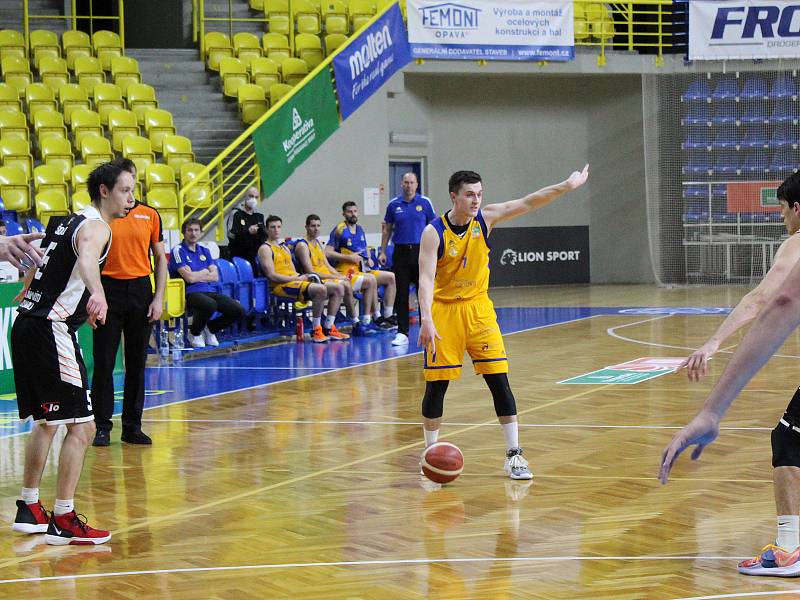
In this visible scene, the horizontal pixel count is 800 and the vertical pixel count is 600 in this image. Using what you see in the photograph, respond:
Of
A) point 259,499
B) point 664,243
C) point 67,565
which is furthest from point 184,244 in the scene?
point 664,243

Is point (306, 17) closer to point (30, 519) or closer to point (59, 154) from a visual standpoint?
point (59, 154)

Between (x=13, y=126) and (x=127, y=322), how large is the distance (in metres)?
8.62

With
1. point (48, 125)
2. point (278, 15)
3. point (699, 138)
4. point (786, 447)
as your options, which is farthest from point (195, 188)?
point (786, 447)

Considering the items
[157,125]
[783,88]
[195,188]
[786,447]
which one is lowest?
[786,447]

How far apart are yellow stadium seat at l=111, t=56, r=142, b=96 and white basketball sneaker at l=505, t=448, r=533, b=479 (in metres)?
12.6

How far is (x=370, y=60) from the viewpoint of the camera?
18484 mm

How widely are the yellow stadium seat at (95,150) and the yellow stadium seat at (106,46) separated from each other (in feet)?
8.77

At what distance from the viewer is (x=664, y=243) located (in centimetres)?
2233

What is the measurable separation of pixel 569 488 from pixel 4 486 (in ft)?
10.8

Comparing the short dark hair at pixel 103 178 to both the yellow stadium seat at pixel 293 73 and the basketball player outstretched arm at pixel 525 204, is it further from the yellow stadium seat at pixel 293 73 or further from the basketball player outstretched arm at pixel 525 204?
the yellow stadium seat at pixel 293 73

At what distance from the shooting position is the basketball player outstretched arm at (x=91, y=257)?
→ 550 centimetres

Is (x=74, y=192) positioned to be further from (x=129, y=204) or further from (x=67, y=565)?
(x=67, y=565)

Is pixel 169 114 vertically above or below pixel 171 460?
above

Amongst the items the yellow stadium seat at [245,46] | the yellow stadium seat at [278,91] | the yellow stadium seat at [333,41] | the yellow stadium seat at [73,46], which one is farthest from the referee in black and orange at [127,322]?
the yellow stadium seat at [245,46]
